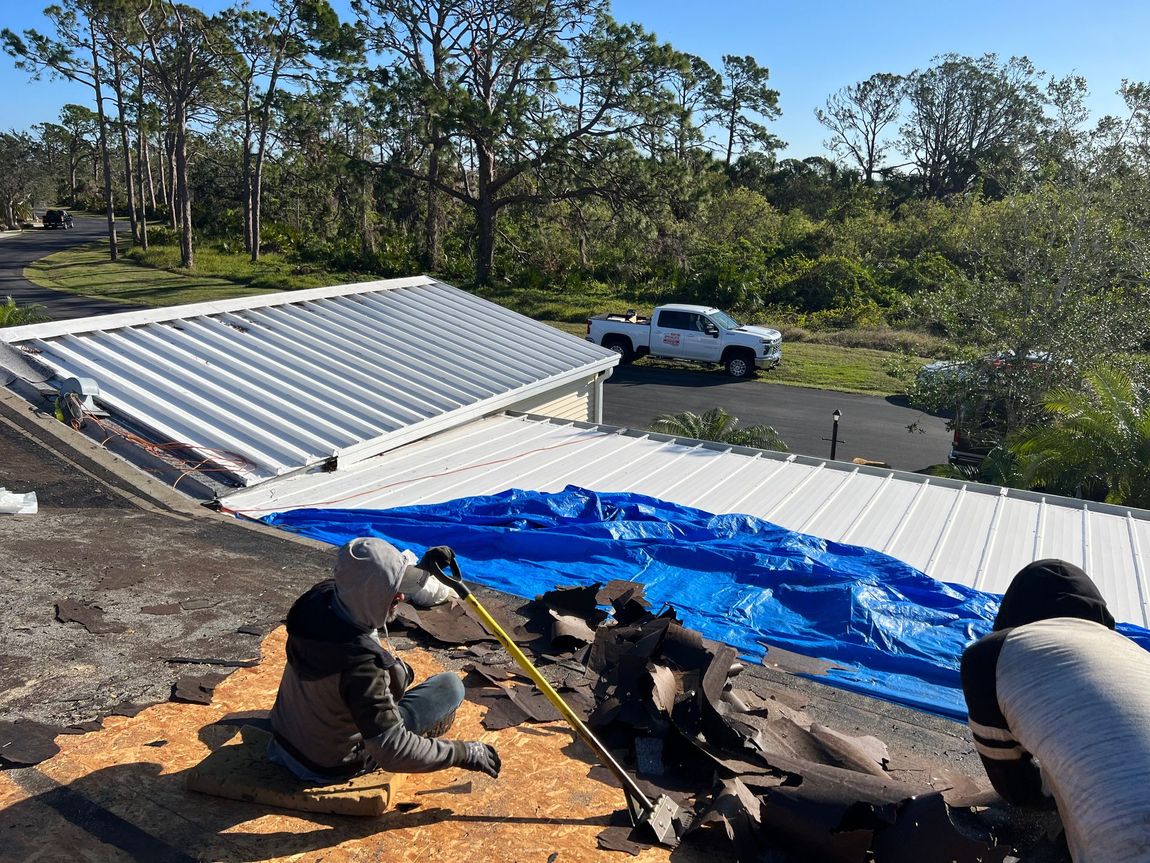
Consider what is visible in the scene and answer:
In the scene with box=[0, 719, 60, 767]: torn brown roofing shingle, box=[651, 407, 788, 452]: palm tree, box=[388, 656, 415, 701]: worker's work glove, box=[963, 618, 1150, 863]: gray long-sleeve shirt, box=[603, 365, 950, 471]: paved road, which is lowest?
box=[603, 365, 950, 471]: paved road

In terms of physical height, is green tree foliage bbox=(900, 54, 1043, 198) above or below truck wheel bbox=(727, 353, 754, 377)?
above

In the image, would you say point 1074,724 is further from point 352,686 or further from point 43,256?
point 43,256

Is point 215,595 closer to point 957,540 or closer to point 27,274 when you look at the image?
point 957,540

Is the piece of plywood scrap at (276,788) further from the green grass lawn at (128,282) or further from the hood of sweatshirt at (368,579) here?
the green grass lawn at (128,282)

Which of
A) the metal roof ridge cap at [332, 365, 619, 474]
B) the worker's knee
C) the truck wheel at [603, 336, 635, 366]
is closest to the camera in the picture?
the worker's knee

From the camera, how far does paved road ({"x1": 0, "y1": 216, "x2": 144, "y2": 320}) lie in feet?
101

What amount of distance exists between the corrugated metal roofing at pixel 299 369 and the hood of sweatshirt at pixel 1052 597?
270 inches

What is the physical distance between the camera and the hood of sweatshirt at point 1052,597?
121 inches

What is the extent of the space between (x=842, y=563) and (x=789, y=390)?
57.6ft

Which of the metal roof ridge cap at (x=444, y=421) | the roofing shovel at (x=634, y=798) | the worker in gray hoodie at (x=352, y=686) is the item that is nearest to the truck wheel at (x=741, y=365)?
the metal roof ridge cap at (x=444, y=421)

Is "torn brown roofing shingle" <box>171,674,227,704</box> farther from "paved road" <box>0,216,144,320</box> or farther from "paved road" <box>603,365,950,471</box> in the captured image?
"paved road" <box>0,216,144,320</box>

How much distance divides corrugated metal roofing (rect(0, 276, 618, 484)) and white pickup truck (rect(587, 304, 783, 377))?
38.4 feet

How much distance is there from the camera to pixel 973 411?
1577cm


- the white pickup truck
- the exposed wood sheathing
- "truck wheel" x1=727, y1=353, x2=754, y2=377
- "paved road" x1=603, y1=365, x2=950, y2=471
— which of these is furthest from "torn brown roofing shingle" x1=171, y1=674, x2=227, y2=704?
"truck wheel" x1=727, y1=353, x2=754, y2=377
